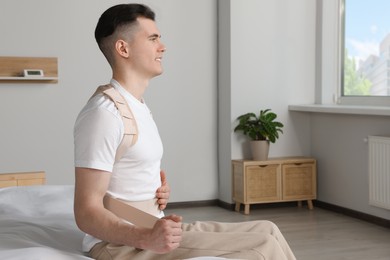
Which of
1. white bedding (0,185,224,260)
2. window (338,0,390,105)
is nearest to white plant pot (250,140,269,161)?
window (338,0,390,105)

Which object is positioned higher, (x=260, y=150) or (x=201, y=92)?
(x=201, y=92)

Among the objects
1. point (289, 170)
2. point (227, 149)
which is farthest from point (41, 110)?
point (289, 170)

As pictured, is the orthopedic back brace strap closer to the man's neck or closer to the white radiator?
the man's neck

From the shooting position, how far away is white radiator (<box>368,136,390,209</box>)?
469cm

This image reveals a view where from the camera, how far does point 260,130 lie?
545cm

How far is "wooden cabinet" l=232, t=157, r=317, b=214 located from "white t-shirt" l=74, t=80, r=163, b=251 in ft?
11.7

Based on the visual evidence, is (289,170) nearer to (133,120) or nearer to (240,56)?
(240,56)

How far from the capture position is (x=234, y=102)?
18.3ft

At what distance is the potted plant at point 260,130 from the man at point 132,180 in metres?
3.55

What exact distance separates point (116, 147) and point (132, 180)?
144 mm

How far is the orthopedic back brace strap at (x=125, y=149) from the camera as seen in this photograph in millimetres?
1703

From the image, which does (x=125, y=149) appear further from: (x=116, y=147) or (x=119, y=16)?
(x=119, y=16)

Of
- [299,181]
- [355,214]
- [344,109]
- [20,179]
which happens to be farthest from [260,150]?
[20,179]

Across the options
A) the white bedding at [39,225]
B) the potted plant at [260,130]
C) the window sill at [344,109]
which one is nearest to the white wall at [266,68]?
the potted plant at [260,130]
